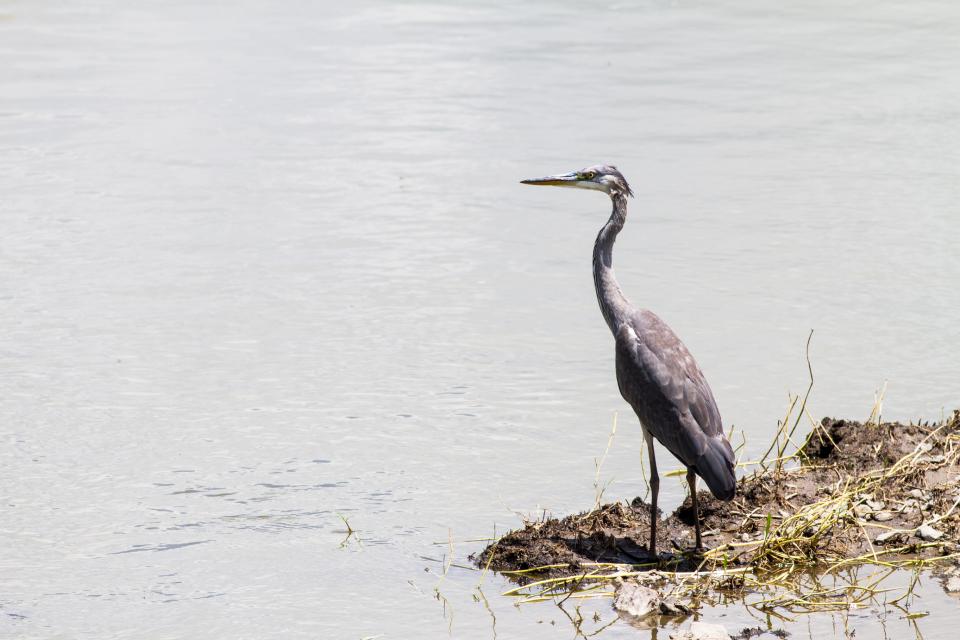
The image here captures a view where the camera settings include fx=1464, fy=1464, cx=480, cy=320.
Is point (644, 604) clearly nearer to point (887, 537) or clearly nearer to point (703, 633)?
point (703, 633)

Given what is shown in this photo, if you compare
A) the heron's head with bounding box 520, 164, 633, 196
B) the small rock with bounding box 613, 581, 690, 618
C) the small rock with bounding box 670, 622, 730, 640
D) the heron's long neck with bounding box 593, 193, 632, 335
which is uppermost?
the heron's head with bounding box 520, 164, 633, 196

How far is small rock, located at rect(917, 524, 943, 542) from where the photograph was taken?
693 cm

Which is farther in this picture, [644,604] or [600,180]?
[600,180]

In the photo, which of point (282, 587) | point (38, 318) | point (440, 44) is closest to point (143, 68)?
point (440, 44)

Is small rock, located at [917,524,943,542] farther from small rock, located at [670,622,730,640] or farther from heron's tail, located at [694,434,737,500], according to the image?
small rock, located at [670,622,730,640]

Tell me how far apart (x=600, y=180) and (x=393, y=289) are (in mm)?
3712

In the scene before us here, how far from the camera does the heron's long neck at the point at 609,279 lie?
766 centimetres

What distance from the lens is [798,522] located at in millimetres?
7094

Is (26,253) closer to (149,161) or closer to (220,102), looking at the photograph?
(149,161)

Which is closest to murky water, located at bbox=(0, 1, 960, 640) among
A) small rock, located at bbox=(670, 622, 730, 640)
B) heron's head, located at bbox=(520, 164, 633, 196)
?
small rock, located at bbox=(670, 622, 730, 640)

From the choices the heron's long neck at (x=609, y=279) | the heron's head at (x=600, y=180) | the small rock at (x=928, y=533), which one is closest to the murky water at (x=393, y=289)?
the small rock at (x=928, y=533)

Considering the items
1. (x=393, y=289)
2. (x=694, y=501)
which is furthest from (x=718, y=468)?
(x=393, y=289)

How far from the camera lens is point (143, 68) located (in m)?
18.7

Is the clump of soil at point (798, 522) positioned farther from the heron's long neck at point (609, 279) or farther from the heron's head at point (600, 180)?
the heron's head at point (600, 180)
